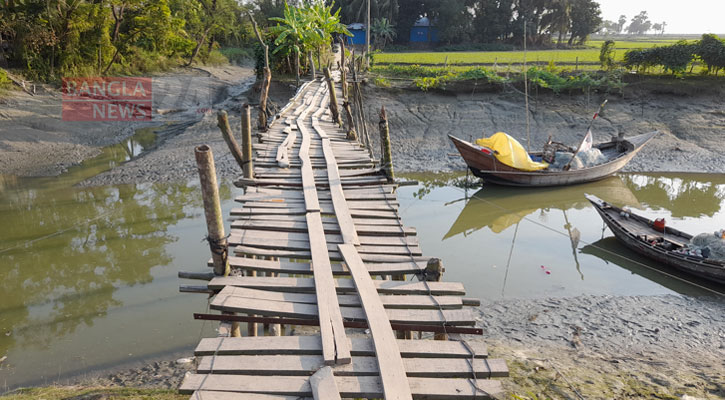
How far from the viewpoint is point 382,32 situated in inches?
1393

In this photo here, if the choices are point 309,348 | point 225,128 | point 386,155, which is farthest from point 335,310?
point 386,155

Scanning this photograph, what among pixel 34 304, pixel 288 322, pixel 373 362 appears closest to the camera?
pixel 373 362

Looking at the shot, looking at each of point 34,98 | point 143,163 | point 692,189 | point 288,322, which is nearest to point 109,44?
point 34,98

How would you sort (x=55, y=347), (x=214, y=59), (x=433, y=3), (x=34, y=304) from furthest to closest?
(x=433, y=3)
(x=214, y=59)
(x=34, y=304)
(x=55, y=347)

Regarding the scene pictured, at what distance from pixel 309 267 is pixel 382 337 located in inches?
50.6

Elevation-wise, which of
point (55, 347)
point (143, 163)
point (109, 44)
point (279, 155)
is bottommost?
point (55, 347)

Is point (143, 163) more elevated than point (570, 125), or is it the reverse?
point (570, 125)

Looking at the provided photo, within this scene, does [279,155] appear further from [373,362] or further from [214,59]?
[214,59]

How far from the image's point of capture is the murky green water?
297 inches

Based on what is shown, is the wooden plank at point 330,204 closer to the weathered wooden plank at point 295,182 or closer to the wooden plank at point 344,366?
the weathered wooden plank at point 295,182

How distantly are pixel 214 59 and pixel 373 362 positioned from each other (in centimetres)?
3164

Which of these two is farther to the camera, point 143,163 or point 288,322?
point 143,163

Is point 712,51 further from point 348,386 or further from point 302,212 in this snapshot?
point 348,386

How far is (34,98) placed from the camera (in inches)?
654
